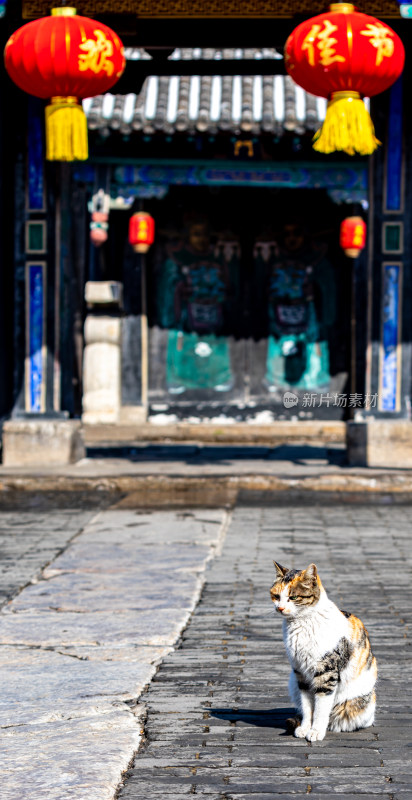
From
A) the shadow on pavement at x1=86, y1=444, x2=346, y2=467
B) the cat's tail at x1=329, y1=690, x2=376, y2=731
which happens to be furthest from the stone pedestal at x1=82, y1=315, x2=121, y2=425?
the cat's tail at x1=329, y1=690, x2=376, y2=731

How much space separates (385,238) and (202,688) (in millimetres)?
8230

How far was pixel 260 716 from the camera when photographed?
384cm

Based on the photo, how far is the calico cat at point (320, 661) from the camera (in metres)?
3.52

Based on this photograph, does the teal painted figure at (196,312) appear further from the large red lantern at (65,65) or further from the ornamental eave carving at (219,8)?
the large red lantern at (65,65)

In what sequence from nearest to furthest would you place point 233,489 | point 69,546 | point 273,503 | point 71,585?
point 71,585 → point 69,546 → point 273,503 → point 233,489

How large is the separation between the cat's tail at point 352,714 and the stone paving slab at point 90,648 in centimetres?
63

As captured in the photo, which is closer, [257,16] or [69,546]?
[69,546]

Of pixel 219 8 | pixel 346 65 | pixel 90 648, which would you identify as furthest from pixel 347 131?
pixel 90 648

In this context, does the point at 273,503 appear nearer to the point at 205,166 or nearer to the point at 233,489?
the point at 233,489

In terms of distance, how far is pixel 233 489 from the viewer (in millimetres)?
10281

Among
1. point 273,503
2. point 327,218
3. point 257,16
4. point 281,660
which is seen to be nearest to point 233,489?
point 273,503

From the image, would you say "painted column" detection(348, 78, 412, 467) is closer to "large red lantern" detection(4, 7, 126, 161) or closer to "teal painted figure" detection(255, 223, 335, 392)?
"teal painted figure" detection(255, 223, 335, 392)

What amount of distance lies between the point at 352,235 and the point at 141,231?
271 cm

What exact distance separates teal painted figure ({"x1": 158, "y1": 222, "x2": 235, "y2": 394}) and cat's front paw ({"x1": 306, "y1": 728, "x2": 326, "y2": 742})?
1259 centimetres
